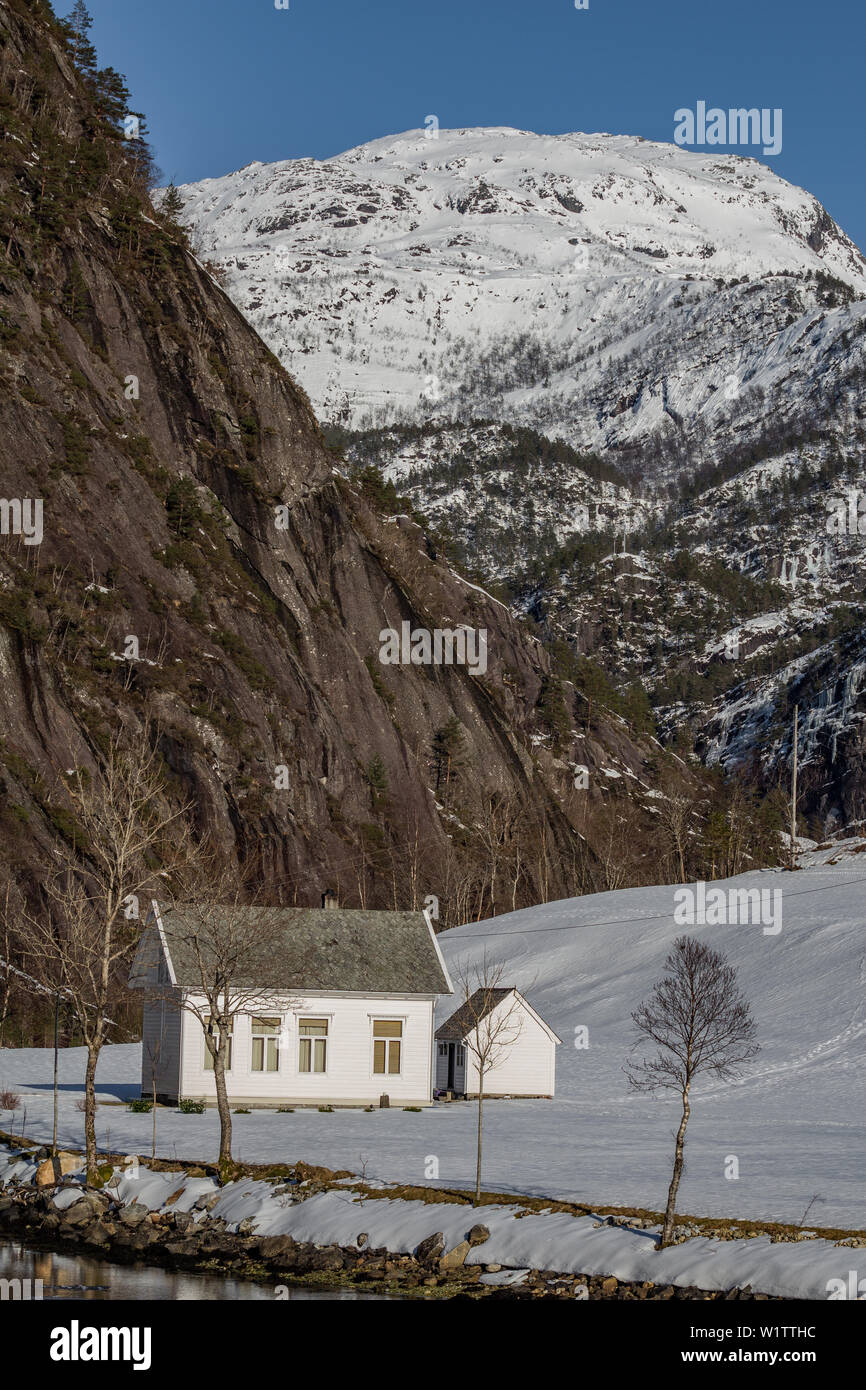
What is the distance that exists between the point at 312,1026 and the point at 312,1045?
717 mm

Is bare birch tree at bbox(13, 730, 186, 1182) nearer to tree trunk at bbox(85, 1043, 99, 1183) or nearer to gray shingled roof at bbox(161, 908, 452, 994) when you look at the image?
tree trunk at bbox(85, 1043, 99, 1183)

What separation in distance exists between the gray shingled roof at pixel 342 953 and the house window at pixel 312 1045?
4.94ft

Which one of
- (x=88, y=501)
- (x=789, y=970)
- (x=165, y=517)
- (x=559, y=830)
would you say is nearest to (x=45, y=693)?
(x=88, y=501)

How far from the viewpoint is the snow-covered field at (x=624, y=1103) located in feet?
136

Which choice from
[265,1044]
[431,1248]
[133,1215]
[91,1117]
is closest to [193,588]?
[265,1044]

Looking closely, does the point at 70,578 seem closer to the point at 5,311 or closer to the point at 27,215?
the point at 5,311

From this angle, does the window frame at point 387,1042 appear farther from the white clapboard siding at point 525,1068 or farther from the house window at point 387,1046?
the white clapboard siding at point 525,1068

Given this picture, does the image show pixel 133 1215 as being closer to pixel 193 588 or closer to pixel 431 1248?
pixel 431 1248

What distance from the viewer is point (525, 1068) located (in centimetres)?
6762

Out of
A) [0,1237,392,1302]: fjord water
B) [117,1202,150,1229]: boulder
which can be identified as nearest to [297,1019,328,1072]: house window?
[117,1202,150,1229]: boulder

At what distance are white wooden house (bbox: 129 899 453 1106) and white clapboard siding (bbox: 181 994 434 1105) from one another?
0.04m

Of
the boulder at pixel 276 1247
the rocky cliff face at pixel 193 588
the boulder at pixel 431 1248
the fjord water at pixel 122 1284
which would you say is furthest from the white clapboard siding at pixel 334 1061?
the rocky cliff face at pixel 193 588
